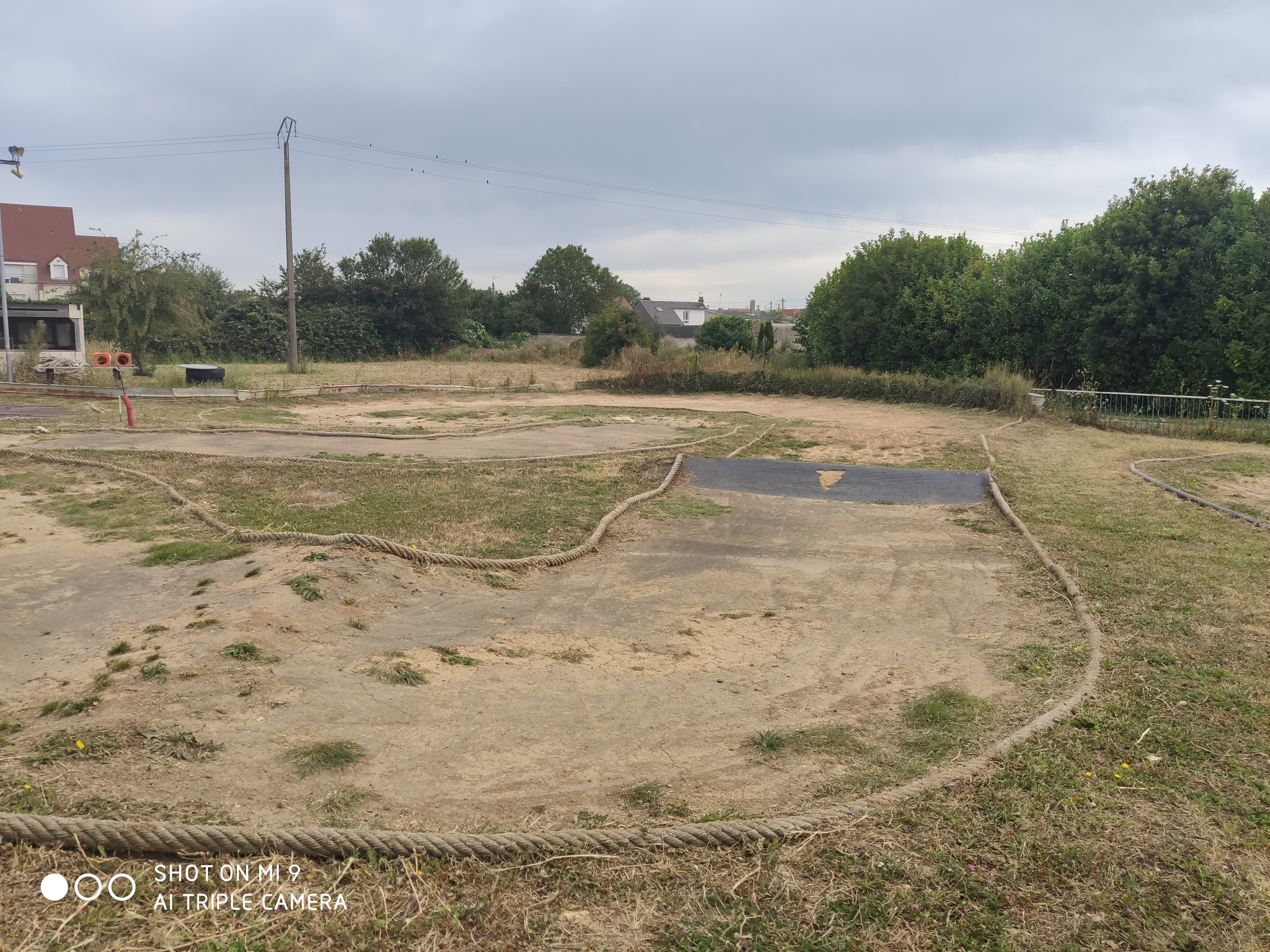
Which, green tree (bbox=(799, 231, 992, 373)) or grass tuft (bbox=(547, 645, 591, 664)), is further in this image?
green tree (bbox=(799, 231, 992, 373))

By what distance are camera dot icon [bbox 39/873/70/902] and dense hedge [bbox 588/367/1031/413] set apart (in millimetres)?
19278

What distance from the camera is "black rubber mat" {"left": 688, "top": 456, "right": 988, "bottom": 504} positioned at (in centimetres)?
998

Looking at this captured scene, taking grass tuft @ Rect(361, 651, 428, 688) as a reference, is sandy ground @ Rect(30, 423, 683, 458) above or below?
above

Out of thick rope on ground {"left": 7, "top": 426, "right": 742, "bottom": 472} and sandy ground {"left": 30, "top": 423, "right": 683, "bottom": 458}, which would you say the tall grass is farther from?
thick rope on ground {"left": 7, "top": 426, "right": 742, "bottom": 472}

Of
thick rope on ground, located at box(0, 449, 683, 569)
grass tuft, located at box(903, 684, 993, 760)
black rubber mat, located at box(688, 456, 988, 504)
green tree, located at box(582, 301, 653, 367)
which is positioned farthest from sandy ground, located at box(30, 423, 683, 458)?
green tree, located at box(582, 301, 653, 367)

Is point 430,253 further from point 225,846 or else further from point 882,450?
point 225,846

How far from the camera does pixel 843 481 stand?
10742 millimetres

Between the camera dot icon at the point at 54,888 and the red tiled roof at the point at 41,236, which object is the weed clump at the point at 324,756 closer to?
the camera dot icon at the point at 54,888

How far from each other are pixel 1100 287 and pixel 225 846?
2224 cm

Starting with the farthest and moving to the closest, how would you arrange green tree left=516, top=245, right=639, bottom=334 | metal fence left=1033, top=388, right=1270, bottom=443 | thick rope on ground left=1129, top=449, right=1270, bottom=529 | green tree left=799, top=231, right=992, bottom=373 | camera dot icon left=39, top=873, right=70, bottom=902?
green tree left=516, top=245, right=639, bottom=334 → green tree left=799, top=231, right=992, bottom=373 → metal fence left=1033, top=388, right=1270, bottom=443 → thick rope on ground left=1129, top=449, right=1270, bottom=529 → camera dot icon left=39, top=873, right=70, bottom=902

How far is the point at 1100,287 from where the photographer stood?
20.4m

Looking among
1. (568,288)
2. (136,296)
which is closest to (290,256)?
(136,296)

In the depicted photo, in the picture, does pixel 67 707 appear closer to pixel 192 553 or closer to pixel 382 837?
pixel 382 837

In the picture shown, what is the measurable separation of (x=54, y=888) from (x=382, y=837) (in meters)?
0.95
